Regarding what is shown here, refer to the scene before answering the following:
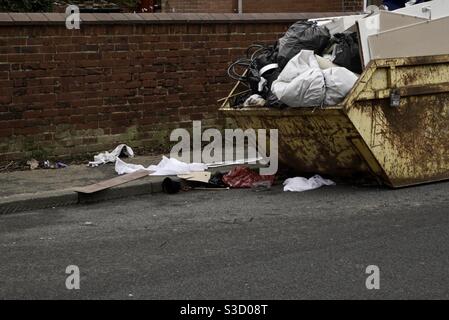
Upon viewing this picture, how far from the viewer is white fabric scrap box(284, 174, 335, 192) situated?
27.7 ft

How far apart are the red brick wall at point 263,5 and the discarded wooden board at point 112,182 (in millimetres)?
5591

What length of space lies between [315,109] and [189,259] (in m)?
2.59

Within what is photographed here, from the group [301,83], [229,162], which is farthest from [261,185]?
[301,83]

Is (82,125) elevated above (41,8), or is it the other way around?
(41,8)

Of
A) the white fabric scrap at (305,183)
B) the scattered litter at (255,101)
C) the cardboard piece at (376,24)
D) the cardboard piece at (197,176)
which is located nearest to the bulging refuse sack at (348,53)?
the cardboard piece at (376,24)

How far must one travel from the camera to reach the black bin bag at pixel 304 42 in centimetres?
854

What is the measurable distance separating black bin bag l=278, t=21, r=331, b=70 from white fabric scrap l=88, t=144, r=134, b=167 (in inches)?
105

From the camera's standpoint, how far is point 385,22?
819 centimetres

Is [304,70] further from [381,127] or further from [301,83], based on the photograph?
[381,127]

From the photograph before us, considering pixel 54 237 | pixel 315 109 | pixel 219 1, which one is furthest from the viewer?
pixel 219 1

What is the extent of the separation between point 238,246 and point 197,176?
107 inches

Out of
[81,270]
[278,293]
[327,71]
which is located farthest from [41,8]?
[278,293]

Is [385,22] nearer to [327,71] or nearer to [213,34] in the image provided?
[327,71]
